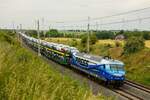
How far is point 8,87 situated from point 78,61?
33.3 metres

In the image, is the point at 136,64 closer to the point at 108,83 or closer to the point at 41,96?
the point at 108,83

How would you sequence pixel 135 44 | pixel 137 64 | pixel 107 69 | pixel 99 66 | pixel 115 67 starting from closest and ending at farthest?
pixel 107 69 < pixel 115 67 < pixel 99 66 < pixel 137 64 < pixel 135 44

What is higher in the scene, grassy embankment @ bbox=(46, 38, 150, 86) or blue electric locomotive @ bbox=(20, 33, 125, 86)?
blue electric locomotive @ bbox=(20, 33, 125, 86)

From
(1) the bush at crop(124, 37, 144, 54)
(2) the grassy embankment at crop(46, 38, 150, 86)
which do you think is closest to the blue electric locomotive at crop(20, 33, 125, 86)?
(2) the grassy embankment at crop(46, 38, 150, 86)

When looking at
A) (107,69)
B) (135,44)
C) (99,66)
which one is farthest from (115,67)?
(135,44)

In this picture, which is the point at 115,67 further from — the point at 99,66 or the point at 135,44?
the point at 135,44

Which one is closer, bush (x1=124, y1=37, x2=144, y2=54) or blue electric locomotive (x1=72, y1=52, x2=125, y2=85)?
blue electric locomotive (x1=72, y1=52, x2=125, y2=85)

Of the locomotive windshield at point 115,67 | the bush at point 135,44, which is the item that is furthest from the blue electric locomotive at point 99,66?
the bush at point 135,44

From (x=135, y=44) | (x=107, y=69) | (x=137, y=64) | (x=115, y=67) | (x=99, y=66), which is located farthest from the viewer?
(x=135, y=44)

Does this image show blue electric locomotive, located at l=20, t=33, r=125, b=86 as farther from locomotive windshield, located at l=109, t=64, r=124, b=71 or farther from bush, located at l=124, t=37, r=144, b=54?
bush, located at l=124, t=37, r=144, b=54

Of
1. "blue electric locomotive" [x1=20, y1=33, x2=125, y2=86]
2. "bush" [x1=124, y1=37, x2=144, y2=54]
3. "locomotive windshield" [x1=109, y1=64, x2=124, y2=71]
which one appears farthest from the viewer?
"bush" [x1=124, y1=37, x2=144, y2=54]

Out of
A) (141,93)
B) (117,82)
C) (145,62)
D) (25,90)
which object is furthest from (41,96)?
(145,62)

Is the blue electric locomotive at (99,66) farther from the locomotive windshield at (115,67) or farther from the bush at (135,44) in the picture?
the bush at (135,44)

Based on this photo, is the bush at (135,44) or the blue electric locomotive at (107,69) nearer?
the blue electric locomotive at (107,69)
